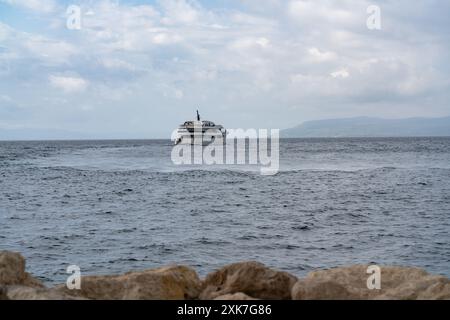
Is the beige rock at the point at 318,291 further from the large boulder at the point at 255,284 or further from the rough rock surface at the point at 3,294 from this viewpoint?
the rough rock surface at the point at 3,294

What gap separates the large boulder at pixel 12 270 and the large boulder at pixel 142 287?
0.63 meters

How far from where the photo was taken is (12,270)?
7441 millimetres

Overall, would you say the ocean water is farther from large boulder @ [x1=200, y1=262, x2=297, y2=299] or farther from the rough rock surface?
the rough rock surface

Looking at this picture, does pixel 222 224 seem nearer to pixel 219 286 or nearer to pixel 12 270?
pixel 219 286

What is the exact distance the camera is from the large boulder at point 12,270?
7.28 metres

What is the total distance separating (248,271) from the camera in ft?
24.0

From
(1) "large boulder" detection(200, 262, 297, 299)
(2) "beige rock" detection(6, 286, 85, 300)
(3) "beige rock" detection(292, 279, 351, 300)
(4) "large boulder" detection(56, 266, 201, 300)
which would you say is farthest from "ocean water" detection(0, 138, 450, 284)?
(3) "beige rock" detection(292, 279, 351, 300)

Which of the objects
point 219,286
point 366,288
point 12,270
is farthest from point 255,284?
point 12,270

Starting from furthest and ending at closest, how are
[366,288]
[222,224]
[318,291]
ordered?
[222,224], [366,288], [318,291]

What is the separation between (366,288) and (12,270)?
5.02 m

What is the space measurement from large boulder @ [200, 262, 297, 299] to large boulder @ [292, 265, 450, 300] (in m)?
0.41

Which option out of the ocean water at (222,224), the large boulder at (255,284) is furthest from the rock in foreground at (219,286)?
the ocean water at (222,224)

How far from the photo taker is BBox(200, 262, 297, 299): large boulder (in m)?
7.16

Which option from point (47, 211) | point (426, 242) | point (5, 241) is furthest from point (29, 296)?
point (47, 211)
